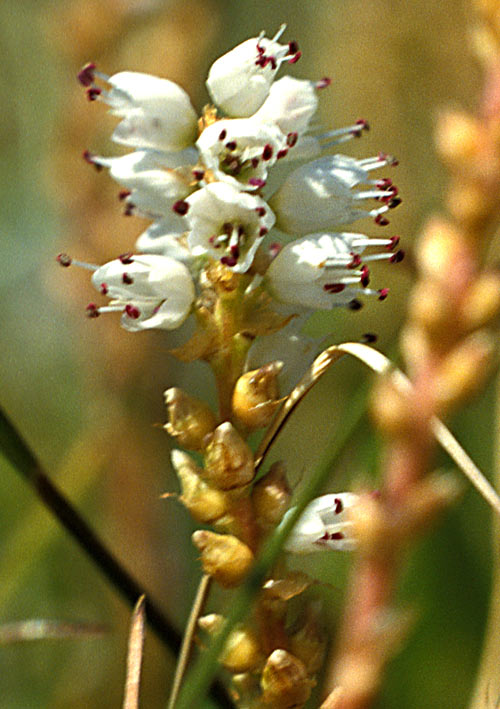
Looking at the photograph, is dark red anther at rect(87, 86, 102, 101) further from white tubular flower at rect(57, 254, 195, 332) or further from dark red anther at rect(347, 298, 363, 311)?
dark red anther at rect(347, 298, 363, 311)

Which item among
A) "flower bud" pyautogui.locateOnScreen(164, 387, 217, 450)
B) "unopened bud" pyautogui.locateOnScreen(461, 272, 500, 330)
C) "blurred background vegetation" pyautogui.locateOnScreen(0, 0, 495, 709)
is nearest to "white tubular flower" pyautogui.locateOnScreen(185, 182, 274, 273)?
"flower bud" pyautogui.locateOnScreen(164, 387, 217, 450)

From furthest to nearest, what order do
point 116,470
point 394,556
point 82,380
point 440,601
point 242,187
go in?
point 82,380, point 116,470, point 440,601, point 242,187, point 394,556

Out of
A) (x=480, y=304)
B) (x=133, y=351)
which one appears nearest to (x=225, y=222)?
(x=480, y=304)

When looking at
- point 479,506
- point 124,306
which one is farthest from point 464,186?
point 479,506

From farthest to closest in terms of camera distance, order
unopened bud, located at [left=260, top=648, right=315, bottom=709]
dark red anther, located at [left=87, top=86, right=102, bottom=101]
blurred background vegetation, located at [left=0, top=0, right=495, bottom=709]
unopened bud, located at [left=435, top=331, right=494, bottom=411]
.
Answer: blurred background vegetation, located at [left=0, top=0, right=495, bottom=709], dark red anther, located at [left=87, top=86, right=102, bottom=101], unopened bud, located at [left=260, top=648, right=315, bottom=709], unopened bud, located at [left=435, top=331, right=494, bottom=411]

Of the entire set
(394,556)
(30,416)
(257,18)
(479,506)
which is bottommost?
(479,506)

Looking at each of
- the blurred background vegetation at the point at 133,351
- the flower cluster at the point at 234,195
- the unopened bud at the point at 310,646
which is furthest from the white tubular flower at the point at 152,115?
the blurred background vegetation at the point at 133,351

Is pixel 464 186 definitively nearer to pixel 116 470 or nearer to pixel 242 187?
pixel 242 187
